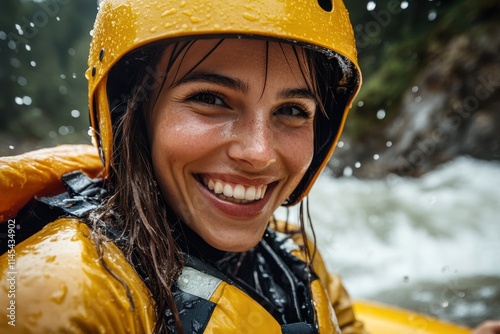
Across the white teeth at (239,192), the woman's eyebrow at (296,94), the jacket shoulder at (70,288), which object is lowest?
the jacket shoulder at (70,288)

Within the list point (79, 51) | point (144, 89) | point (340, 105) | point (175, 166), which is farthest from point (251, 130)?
point (79, 51)

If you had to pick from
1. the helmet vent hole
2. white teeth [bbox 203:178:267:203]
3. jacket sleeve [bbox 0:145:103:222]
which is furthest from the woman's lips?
the helmet vent hole

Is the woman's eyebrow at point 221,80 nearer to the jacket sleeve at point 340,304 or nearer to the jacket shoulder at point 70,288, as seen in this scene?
the jacket shoulder at point 70,288

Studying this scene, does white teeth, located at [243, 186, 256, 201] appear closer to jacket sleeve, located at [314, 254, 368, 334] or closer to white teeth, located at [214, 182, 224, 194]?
white teeth, located at [214, 182, 224, 194]

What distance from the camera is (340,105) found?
181 cm

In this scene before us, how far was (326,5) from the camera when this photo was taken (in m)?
1.49

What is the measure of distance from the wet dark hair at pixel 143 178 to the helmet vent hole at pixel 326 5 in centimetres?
17

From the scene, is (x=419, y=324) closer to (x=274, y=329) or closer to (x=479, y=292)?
(x=274, y=329)

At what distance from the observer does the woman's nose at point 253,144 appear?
1226 millimetres

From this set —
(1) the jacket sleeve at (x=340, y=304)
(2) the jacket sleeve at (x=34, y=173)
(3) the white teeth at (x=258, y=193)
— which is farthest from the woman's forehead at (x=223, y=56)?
(1) the jacket sleeve at (x=340, y=304)

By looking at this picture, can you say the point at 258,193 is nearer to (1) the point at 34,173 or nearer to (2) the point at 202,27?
(2) the point at 202,27

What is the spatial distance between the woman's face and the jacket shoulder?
0.34 m

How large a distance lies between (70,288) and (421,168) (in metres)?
9.23

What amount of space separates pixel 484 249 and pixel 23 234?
6.73 metres
